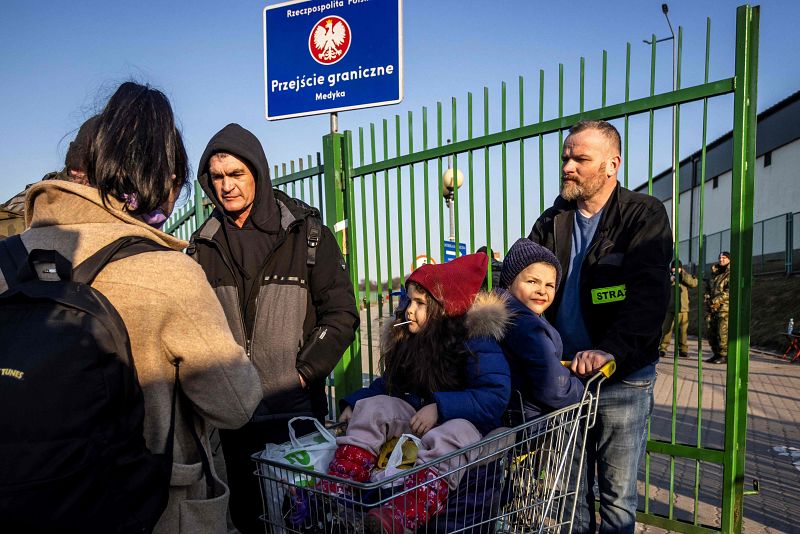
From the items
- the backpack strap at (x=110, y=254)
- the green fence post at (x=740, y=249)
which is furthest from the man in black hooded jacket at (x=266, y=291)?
the green fence post at (x=740, y=249)

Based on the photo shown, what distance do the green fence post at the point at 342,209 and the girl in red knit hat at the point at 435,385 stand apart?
6.22 ft

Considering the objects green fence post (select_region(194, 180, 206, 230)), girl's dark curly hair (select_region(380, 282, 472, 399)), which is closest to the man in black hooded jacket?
→ girl's dark curly hair (select_region(380, 282, 472, 399))

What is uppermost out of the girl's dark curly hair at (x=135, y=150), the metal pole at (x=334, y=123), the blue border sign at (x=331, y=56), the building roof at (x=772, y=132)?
the building roof at (x=772, y=132)

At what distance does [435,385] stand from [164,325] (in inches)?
48.2

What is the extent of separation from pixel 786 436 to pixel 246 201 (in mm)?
6425

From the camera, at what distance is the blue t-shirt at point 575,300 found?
3.01m

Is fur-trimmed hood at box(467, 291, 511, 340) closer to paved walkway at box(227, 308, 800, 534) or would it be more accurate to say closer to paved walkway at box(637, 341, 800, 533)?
paved walkway at box(227, 308, 800, 534)

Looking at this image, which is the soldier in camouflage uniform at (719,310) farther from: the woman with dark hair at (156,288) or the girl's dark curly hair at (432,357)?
the woman with dark hair at (156,288)

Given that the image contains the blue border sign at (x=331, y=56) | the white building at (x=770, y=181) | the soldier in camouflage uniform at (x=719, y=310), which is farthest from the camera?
the white building at (x=770, y=181)

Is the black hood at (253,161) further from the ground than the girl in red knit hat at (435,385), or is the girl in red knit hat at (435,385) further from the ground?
the black hood at (253,161)

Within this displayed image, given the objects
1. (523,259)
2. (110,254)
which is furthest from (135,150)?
(523,259)

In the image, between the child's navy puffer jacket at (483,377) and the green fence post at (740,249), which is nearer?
the child's navy puffer jacket at (483,377)

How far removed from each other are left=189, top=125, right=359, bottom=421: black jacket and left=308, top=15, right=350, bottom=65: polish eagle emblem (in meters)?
1.71

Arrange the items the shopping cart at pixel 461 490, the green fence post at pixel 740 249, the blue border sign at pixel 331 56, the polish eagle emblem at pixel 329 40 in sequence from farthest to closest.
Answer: the polish eagle emblem at pixel 329 40 < the blue border sign at pixel 331 56 < the green fence post at pixel 740 249 < the shopping cart at pixel 461 490
